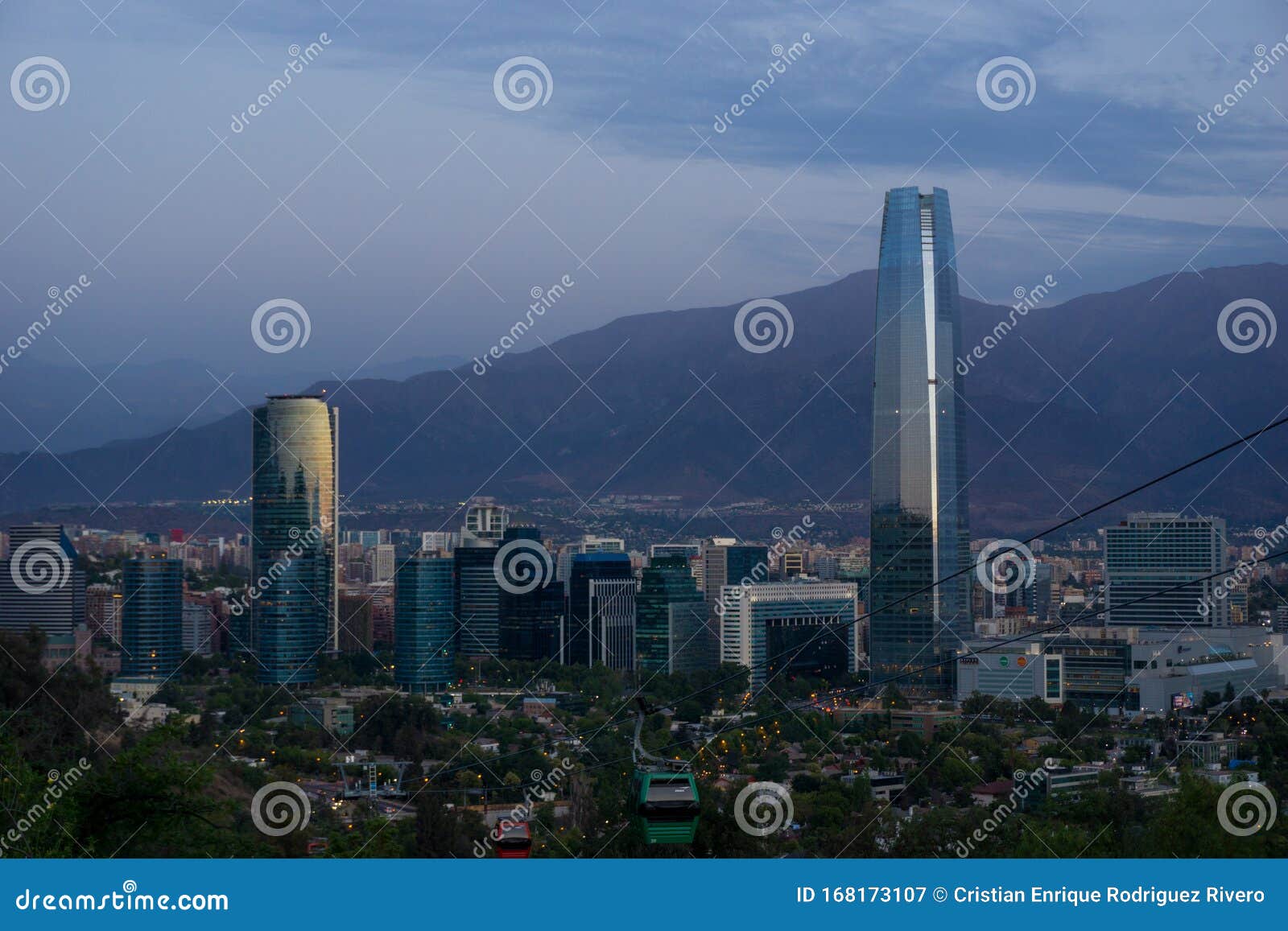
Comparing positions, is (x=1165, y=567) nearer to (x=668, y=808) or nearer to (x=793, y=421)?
(x=793, y=421)

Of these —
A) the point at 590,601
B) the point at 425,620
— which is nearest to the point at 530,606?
the point at 590,601

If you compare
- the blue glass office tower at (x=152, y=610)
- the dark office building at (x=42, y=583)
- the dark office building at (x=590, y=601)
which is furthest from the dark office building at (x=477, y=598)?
the dark office building at (x=42, y=583)

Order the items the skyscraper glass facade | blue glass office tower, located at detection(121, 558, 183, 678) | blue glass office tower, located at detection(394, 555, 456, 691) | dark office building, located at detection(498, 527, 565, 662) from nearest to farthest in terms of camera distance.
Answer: blue glass office tower, located at detection(121, 558, 183, 678), blue glass office tower, located at detection(394, 555, 456, 691), the skyscraper glass facade, dark office building, located at detection(498, 527, 565, 662)

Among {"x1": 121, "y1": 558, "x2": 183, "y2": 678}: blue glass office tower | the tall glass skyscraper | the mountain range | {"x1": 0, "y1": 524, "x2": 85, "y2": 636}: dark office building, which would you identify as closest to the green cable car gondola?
{"x1": 0, "y1": 524, "x2": 85, "y2": 636}: dark office building

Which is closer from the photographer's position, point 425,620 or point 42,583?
point 42,583

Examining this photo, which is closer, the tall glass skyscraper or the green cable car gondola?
the green cable car gondola

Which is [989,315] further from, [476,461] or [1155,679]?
[1155,679]

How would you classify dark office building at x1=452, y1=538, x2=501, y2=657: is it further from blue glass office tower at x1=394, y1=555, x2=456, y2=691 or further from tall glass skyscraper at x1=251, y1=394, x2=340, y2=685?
tall glass skyscraper at x1=251, y1=394, x2=340, y2=685

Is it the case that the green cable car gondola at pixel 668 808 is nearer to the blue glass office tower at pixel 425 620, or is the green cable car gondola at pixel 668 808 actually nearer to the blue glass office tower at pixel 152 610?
the blue glass office tower at pixel 152 610

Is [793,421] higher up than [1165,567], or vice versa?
[793,421]
